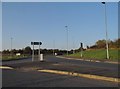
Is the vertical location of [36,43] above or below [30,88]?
above

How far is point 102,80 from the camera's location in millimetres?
17000

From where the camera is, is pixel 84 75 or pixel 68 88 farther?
pixel 84 75

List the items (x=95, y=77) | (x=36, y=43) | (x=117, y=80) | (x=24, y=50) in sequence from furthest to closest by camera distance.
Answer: (x=24, y=50) → (x=36, y=43) → (x=95, y=77) → (x=117, y=80)

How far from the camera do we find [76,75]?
66.0 feet

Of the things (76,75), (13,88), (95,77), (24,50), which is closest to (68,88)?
(13,88)

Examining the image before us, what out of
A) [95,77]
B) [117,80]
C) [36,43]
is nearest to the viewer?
[117,80]

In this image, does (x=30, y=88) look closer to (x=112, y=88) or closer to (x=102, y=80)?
(x=112, y=88)

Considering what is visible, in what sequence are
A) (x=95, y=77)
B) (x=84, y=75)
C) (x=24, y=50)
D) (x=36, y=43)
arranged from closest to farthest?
(x=95, y=77)
(x=84, y=75)
(x=36, y=43)
(x=24, y=50)

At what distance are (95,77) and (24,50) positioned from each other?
140283mm

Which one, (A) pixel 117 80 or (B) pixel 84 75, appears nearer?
(A) pixel 117 80

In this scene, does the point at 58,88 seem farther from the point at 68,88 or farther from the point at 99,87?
the point at 99,87

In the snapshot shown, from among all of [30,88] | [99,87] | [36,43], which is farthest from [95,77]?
[36,43]

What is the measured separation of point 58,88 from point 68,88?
0.43m

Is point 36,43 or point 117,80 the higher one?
point 36,43
